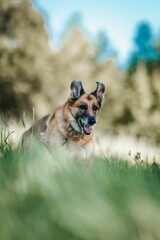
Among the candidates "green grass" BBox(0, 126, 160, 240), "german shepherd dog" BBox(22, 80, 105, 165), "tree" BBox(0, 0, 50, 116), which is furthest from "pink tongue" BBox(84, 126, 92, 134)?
"tree" BBox(0, 0, 50, 116)

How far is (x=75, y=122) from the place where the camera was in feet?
26.2

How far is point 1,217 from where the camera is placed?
1.74 meters

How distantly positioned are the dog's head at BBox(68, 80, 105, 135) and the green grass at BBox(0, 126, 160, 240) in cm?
593

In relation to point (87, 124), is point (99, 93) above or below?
above

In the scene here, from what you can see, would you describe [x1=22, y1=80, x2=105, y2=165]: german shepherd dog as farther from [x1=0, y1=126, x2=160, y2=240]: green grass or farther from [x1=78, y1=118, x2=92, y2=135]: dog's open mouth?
[x1=0, y1=126, x2=160, y2=240]: green grass

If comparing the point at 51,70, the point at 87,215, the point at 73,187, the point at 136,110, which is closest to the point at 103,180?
the point at 73,187

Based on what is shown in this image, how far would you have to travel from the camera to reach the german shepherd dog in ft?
24.2

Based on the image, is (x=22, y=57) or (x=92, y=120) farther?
(x=22, y=57)

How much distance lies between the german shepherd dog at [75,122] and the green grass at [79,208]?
5279 mm

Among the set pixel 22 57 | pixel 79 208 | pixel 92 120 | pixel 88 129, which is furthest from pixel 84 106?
pixel 22 57

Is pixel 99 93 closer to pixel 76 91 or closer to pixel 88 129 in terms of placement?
pixel 76 91

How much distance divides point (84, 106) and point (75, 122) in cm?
29

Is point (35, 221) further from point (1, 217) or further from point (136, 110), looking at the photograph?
point (136, 110)

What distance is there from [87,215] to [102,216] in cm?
6
